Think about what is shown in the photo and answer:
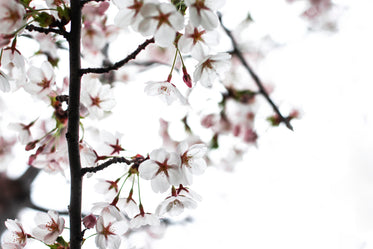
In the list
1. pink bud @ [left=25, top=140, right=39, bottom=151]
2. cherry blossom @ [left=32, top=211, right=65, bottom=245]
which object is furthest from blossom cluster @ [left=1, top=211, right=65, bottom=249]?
pink bud @ [left=25, top=140, right=39, bottom=151]

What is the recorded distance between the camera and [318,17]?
3.19 metres

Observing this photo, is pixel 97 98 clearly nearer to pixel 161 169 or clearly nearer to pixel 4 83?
pixel 4 83

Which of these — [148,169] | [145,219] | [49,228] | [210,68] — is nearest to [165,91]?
[210,68]

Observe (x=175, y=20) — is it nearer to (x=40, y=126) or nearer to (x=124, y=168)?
(x=124, y=168)

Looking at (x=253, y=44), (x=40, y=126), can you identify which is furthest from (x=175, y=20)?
(x=253, y=44)

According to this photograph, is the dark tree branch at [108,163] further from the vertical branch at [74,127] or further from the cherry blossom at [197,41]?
the cherry blossom at [197,41]

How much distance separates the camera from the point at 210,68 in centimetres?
95

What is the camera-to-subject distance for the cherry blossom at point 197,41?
808 mm

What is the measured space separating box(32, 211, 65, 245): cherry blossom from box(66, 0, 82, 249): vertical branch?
12 cm

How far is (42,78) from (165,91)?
40 cm

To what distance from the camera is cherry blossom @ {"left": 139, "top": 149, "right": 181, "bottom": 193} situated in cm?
84

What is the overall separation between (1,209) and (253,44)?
232 cm

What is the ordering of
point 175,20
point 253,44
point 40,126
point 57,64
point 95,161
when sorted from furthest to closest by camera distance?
point 253,44 → point 57,64 → point 40,126 → point 95,161 → point 175,20

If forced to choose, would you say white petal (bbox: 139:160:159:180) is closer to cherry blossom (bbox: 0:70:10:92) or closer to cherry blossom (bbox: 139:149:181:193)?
cherry blossom (bbox: 139:149:181:193)
